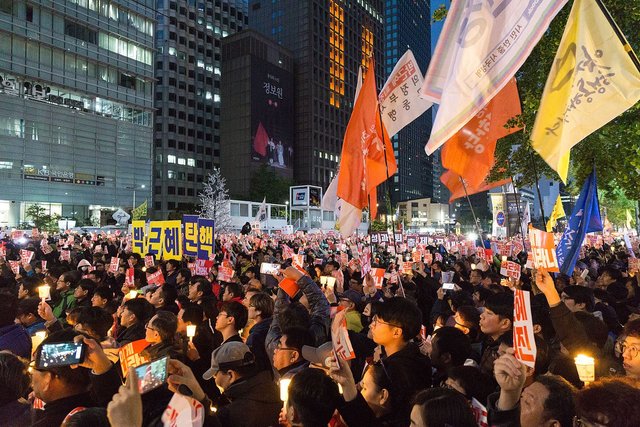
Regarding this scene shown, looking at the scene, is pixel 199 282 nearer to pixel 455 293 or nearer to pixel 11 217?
pixel 455 293

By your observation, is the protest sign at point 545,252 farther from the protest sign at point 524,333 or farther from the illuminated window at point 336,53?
the illuminated window at point 336,53

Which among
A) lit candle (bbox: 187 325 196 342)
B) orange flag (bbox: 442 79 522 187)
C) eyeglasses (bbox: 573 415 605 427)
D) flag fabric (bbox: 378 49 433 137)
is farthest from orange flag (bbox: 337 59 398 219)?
eyeglasses (bbox: 573 415 605 427)

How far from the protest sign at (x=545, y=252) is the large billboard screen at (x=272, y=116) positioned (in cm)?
8313

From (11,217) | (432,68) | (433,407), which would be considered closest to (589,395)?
(433,407)

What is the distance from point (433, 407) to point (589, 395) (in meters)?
0.71

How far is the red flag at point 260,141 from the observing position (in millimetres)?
86562

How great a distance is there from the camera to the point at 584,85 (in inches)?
175

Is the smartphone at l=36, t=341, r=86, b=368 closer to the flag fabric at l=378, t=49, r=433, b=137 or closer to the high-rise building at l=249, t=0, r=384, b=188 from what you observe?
the flag fabric at l=378, t=49, r=433, b=137

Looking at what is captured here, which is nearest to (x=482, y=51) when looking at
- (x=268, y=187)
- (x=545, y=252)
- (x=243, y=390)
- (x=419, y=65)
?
(x=545, y=252)

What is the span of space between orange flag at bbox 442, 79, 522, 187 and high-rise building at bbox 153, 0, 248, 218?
7741 centimetres

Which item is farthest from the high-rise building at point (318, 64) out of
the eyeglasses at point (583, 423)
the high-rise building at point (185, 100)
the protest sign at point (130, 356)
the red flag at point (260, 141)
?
the eyeglasses at point (583, 423)

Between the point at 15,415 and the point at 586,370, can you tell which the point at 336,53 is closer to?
the point at 586,370

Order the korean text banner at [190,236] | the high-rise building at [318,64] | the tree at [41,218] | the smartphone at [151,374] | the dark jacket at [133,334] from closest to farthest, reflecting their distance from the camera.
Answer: the smartphone at [151,374] → the dark jacket at [133,334] → the korean text banner at [190,236] → the tree at [41,218] → the high-rise building at [318,64]

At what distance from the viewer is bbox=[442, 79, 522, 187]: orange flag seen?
24.6 ft
